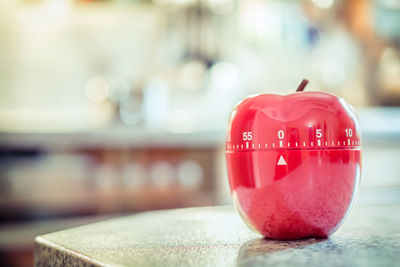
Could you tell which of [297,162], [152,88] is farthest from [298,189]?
[152,88]

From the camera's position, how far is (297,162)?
0.53 metres

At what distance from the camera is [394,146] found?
9.32ft

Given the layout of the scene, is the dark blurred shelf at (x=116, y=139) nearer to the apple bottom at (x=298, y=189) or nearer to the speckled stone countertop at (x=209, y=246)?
the speckled stone countertop at (x=209, y=246)

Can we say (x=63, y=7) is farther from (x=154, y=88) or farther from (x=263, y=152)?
(x=263, y=152)

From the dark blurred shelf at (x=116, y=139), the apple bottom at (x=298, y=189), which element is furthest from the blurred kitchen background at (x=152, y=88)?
the apple bottom at (x=298, y=189)

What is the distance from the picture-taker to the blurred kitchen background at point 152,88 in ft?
7.37

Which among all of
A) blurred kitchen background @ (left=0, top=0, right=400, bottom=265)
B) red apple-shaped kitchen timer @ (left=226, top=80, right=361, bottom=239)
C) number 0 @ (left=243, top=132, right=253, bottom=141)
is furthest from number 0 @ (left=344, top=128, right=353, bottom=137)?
blurred kitchen background @ (left=0, top=0, right=400, bottom=265)

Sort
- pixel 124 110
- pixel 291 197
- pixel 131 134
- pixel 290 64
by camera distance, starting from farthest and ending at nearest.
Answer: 1. pixel 290 64
2. pixel 124 110
3. pixel 131 134
4. pixel 291 197

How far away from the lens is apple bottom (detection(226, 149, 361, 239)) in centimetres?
53

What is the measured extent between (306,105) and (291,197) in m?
0.10

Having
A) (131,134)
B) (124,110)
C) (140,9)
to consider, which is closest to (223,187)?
(131,134)

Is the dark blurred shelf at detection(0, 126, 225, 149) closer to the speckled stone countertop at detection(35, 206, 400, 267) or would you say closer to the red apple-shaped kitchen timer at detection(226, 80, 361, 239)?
the speckled stone countertop at detection(35, 206, 400, 267)

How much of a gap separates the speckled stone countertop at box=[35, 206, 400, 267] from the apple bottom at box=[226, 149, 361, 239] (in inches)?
0.8

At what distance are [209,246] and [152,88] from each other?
Answer: 7.78 ft
